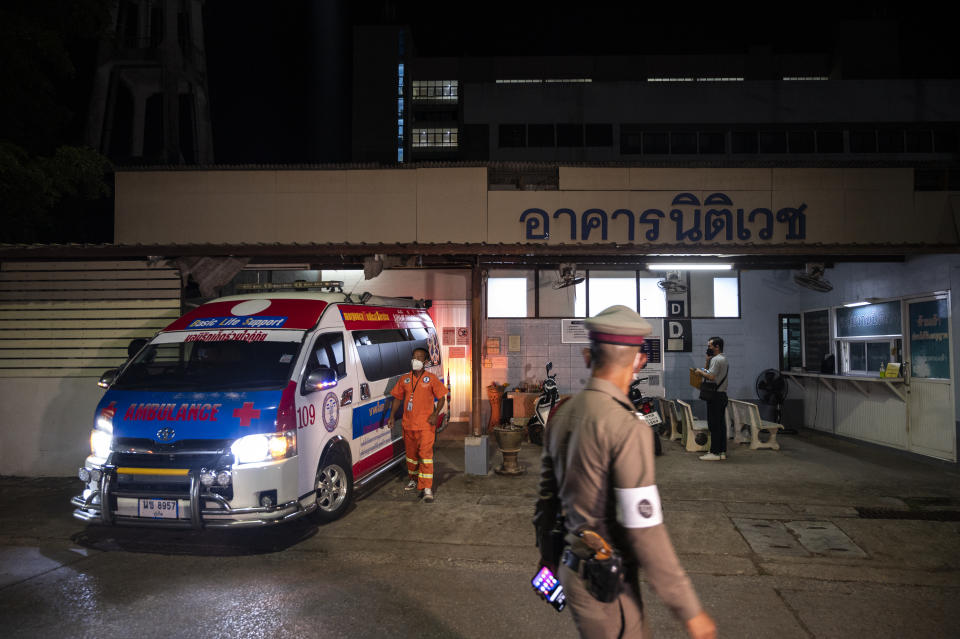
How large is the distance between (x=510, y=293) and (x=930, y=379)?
25.4 ft

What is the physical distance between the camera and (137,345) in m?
7.47

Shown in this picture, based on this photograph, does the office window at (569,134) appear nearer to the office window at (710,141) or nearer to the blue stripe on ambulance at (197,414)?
the office window at (710,141)

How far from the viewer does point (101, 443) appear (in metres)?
5.69

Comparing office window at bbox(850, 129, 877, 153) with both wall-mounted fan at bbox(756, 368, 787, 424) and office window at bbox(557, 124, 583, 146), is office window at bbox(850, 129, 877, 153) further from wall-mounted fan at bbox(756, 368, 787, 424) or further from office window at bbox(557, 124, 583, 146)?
wall-mounted fan at bbox(756, 368, 787, 424)

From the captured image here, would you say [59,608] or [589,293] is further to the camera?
[589,293]

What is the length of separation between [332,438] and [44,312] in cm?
622

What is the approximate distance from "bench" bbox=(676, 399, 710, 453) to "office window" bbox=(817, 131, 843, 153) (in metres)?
33.1

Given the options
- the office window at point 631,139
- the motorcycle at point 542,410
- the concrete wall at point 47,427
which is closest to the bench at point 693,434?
the motorcycle at point 542,410

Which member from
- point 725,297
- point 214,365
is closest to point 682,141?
point 725,297

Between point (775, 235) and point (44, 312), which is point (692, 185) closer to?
point (775, 235)

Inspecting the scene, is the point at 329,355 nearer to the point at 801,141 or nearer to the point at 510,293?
the point at 510,293

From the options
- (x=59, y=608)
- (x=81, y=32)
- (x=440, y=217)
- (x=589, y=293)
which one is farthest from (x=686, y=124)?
(x=59, y=608)

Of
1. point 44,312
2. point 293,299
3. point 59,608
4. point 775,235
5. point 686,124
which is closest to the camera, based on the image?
point 59,608

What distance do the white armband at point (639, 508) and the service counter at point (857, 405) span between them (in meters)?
9.90
